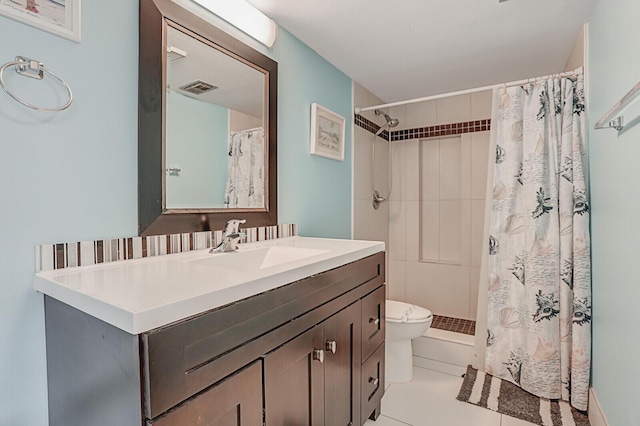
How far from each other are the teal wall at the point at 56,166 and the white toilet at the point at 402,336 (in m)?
1.62

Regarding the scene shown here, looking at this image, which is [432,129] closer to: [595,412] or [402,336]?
[402,336]

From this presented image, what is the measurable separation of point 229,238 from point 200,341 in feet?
2.19

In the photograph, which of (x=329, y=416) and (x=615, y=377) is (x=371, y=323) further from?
(x=615, y=377)

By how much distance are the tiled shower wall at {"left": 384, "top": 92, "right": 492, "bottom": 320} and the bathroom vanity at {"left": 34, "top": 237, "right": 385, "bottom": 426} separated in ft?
5.99

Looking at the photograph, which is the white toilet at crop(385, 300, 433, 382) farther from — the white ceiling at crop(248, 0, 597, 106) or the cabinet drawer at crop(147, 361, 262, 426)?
the white ceiling at crop(248, 0, 597, 106)

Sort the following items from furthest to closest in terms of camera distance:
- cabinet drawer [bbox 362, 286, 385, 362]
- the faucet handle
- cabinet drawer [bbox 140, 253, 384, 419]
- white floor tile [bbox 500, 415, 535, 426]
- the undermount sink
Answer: white floor tile [bbox 500, 415, 535, 426], cabinet drawer [bbox 362, 286, 385, 362], the faucet handle, the undermount sink, cabinet drawer [bbox 140, 253, 384, 419]

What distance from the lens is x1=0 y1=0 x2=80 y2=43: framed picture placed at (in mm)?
894

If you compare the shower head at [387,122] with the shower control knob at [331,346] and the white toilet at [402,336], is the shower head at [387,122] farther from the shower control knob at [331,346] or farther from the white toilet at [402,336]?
the shower control knob at [331,346]

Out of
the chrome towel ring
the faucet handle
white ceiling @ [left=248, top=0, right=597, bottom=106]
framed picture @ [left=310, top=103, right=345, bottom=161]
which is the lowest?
the faucet handle

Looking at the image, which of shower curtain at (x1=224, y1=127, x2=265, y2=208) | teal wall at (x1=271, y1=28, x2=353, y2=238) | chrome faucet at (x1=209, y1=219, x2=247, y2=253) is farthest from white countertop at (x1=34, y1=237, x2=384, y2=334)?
teal wall at (x1=271, y1=28, x2=353, y2=238)

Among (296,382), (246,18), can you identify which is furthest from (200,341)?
(246,18)

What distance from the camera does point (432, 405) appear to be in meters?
1.95

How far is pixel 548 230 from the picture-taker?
6.40 ft

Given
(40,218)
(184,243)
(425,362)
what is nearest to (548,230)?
(425,362)
